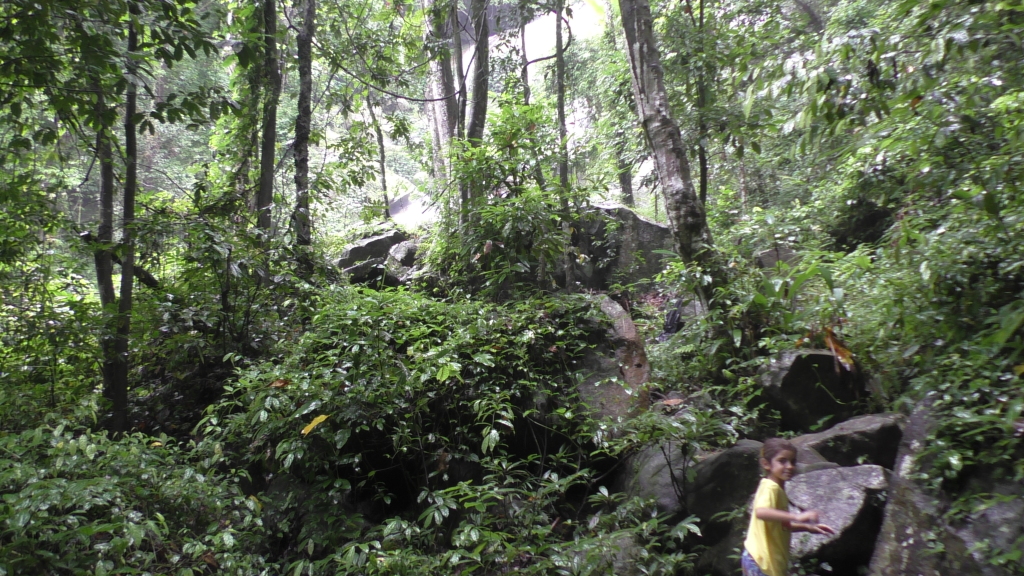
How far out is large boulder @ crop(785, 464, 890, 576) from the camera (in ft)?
10.5

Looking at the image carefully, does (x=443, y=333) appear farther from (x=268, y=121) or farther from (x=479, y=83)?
(x=479, y=83)

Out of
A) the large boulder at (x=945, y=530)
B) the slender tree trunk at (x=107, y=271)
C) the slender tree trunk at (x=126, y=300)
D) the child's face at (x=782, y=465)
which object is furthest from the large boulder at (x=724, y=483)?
the slender tree trunk at (x=107, y=271)

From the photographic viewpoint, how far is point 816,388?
4539 millimetres

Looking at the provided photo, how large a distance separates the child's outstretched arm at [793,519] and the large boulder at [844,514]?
605mm

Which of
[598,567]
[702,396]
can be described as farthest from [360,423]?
[702,396]

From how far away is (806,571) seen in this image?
3.17 m

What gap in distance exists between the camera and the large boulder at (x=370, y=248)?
34.9ft

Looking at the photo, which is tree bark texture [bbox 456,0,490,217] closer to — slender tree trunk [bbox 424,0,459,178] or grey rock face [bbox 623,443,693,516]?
slender tree trunk [bbox 424,0,459,178]

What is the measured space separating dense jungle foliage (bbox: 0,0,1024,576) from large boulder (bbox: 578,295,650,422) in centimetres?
11

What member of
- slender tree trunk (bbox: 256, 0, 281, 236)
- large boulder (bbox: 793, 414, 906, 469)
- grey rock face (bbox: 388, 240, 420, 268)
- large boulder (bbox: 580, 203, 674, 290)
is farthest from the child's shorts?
grey rock face (bbox: 388, 240, 420, 268)

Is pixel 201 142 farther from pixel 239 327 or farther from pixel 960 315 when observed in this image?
pixel 960 315

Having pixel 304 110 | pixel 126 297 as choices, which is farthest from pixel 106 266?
pixel 304 110

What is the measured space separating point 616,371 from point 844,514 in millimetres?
2301

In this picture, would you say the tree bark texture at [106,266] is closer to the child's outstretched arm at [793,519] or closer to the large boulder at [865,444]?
the child's outstretched arm at [793,519]
